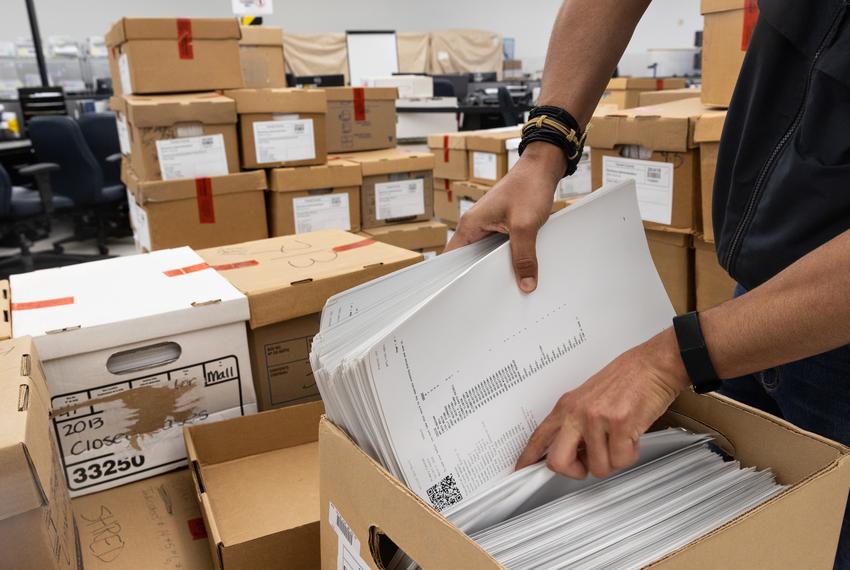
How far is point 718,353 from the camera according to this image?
1.77ft

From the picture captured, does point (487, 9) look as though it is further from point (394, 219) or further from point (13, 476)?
point (13, 476)

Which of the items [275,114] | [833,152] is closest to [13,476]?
[833,152]

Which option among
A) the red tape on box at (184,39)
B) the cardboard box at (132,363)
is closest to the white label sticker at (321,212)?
the red tape on box at (184,39)

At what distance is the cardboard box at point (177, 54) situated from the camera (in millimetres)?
2061

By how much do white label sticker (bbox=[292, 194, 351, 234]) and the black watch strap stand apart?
1814mm

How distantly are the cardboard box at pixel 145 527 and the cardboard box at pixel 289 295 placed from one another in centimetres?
19

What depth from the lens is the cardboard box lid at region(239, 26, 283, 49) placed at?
2.56 meters

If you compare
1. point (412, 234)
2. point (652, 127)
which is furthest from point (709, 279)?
point (412, 234)

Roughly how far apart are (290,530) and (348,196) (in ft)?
5.53

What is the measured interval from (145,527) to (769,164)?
2.96ft

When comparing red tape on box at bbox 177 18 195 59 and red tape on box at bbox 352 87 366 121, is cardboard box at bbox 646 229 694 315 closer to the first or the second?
red tape on box at bbox 352 87 366 121

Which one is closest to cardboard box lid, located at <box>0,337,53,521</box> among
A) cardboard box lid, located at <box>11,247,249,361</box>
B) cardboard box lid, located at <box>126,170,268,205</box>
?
cardboard box lid, located at <box>11,247,249,361</box>

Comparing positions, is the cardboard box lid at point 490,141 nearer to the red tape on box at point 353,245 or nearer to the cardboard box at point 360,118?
the cardboard box at point 360,118

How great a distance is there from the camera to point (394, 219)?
249cm
